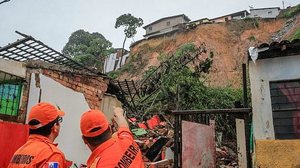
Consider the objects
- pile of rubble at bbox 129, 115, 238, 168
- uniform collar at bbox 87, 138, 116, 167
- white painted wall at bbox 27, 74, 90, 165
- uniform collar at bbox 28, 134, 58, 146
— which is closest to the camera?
uniform collar at bbox 87, 138, 116, 167

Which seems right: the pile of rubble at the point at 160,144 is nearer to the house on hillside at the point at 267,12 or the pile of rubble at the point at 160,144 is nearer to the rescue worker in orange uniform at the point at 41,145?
the rescue worker in orange uniform at the point at 41,145

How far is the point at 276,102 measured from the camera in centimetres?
675

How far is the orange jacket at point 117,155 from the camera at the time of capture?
6.78 ft

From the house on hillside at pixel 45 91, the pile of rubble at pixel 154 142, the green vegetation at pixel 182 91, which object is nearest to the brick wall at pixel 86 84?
the house on hillside at pixel 45 91

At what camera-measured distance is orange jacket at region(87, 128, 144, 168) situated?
2.07 metres

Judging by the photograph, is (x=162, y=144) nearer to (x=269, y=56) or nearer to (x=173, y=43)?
(x=269, y=56)

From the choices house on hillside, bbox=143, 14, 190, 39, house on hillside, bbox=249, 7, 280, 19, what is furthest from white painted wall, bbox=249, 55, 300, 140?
house on hillside, bbox=143, 14, 190, 39

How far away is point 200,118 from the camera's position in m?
11.9

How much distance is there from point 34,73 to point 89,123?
185 inches

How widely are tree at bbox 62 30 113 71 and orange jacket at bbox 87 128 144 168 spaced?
3281cm

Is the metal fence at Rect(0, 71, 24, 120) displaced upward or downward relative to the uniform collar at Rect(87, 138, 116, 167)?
upward

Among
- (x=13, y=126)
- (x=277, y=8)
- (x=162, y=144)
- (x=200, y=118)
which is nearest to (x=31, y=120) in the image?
(x=13, y=126)

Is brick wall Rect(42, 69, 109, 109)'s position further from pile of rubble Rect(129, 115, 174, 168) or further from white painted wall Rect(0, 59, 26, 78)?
pile of rubble Rect(129, 115, 174, 168)

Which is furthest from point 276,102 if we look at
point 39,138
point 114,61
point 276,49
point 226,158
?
point 114,61
